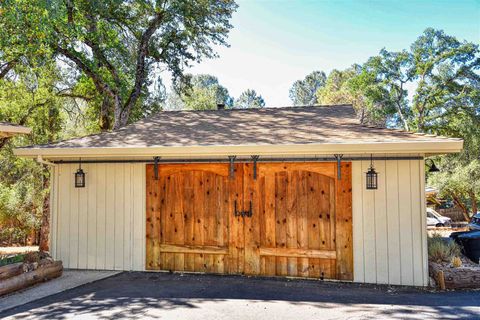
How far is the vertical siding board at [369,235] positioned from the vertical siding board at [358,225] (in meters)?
0.04

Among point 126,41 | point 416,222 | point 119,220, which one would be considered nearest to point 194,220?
point 119,220

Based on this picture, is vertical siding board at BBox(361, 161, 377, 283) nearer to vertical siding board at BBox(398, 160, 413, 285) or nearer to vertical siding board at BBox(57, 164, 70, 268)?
vertical siding board at BBox(398, 160, 413, 285)

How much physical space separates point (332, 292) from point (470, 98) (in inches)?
682

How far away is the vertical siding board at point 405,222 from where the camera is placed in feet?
17.3

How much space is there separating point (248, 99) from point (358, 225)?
49.0m

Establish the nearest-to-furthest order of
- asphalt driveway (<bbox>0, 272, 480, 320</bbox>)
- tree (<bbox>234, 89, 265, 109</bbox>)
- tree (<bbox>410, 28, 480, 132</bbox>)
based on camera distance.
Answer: asphalt driveway (<bbox>0, 272, 480, 320</bbox>) < tree (<bbox>410, 28, 480, 132</bbox>) < tree (<bbox>234, 89, 265, 109</bbox>)

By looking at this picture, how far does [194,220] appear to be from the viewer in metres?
6.04

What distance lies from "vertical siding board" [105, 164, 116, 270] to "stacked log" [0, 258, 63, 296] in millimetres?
747

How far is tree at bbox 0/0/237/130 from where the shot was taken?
998 cm

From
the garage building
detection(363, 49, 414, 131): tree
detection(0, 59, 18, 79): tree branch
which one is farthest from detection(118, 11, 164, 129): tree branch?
detection(363, 49, 414, 131): tree

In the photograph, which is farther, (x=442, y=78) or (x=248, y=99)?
(x=248, y=99)

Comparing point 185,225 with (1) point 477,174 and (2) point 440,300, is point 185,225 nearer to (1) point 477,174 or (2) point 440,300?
(2) point 440,300

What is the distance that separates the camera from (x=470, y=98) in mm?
18078

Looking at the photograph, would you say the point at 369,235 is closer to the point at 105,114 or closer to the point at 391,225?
the point at 391,225
